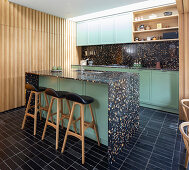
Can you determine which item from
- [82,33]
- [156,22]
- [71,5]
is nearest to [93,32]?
[82,33]

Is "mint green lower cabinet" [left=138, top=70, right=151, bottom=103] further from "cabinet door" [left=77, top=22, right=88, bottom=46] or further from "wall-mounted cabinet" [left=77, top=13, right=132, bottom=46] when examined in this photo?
"cabinet door" [left=77, top=22, right=88, bottom=46]

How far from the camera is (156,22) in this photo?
418cm

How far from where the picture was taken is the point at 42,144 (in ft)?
7.27

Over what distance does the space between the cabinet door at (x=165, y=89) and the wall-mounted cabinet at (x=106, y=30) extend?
147 centimetres

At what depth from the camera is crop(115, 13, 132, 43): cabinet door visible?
4.32 meters

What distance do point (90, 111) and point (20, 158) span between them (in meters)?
1.10

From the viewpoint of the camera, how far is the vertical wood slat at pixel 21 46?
3.56 meters

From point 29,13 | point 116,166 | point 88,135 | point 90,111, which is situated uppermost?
point 29,13

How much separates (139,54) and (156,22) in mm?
989

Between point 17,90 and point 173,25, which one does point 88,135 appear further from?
point 173,25

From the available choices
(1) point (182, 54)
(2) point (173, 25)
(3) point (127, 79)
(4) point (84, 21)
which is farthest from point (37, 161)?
(4) point (84, 21)

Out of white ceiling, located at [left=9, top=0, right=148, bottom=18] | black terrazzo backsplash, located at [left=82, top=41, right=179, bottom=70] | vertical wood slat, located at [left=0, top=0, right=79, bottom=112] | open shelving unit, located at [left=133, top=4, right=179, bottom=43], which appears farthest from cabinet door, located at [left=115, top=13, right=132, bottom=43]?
vertical wood slat, located at [left=0, top=0, right=79, bottom=112]

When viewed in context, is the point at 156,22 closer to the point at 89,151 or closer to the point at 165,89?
the point at 165,89

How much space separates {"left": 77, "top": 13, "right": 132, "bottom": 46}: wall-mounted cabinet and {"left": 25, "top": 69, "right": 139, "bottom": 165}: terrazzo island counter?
244 centimetres
